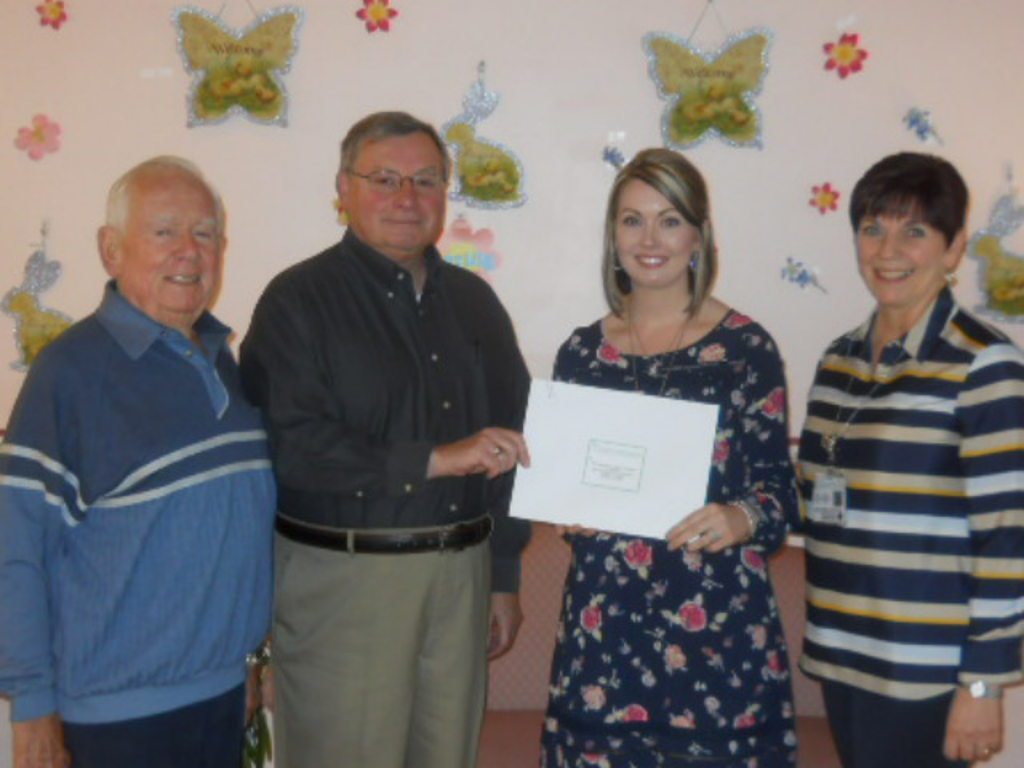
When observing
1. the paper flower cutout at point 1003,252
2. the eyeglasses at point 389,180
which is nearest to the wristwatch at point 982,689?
the eyeglasses at point 389,180

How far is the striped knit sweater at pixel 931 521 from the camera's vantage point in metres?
1.72

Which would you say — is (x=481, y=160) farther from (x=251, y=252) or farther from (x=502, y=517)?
(x=502, y=517)

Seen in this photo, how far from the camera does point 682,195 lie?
194 cm

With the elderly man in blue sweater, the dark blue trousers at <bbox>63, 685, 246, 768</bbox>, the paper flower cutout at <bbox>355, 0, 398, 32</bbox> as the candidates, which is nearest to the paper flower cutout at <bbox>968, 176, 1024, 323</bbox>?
the paper flower cutout at <bbox>355, 0, 398, 32</bbox>

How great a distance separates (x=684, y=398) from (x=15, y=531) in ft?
4.11

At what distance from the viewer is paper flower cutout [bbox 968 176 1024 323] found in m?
3.04

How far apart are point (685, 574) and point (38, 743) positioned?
1.22 m

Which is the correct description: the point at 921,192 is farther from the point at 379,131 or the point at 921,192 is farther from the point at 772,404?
the point at 379,131

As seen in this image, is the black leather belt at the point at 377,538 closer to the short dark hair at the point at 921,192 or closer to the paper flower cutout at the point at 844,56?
the short dark hair at the point at 921,192

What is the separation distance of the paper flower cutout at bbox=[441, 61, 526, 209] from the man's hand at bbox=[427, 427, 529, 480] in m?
1.28

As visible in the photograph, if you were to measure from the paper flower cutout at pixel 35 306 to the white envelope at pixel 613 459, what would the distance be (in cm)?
197

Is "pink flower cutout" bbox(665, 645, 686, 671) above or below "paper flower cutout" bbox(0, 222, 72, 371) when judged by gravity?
below

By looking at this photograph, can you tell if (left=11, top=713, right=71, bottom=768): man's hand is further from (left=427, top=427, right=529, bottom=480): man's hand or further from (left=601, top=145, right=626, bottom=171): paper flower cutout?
(left=601, top=145, right=626, bottom=171): paper flower cutout

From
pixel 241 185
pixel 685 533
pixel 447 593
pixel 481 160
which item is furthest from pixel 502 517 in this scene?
pixel 241 185
